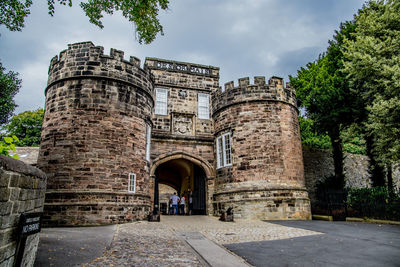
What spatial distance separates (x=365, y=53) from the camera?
1364 cm

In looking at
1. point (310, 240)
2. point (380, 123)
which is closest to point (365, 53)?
point (380, 123)

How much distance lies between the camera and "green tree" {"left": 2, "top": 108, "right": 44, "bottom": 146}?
95.7 ft

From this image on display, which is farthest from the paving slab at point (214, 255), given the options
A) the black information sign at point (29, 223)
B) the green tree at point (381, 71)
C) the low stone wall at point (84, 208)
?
the green tree at point (381, 71)

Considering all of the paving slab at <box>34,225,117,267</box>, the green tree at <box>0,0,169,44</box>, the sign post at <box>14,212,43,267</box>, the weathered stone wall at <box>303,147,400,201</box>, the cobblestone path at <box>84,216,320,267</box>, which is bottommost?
the cobblestone path at <box>84,216,320,267</box>

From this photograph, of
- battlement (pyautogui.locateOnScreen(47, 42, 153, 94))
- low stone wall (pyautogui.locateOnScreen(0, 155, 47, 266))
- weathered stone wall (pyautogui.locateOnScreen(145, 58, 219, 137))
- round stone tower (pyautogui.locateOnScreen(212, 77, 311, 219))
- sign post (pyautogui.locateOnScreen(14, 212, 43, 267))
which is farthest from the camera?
weathered stone wall (pyautogui.locateOnScreen(145, 58, 219, 137))

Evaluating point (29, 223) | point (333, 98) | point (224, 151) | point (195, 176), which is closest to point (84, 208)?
Answer: point (29, 223)

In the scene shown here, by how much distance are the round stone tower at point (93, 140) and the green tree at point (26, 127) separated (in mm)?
20819

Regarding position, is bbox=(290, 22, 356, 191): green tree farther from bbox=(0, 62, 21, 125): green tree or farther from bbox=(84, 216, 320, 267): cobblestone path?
bbox=(0, 62, 21, 125): green tree

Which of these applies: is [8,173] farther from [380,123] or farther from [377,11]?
[377,11]

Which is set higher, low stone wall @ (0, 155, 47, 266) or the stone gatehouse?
the stone gatehouse

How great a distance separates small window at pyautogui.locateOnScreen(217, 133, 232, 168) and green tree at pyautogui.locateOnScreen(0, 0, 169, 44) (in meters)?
8.57

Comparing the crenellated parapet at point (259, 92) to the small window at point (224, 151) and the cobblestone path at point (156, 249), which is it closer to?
the small window at point (224, 151)

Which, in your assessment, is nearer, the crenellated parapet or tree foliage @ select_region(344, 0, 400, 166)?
tree foliage @ select_region(344, 0, 400, 166)

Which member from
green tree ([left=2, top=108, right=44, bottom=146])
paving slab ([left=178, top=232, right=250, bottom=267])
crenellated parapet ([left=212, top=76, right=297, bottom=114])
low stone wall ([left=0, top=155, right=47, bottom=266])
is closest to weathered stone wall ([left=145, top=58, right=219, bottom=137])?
crenellated parapet ([left=212, top=76, right=297, bottom=114])
